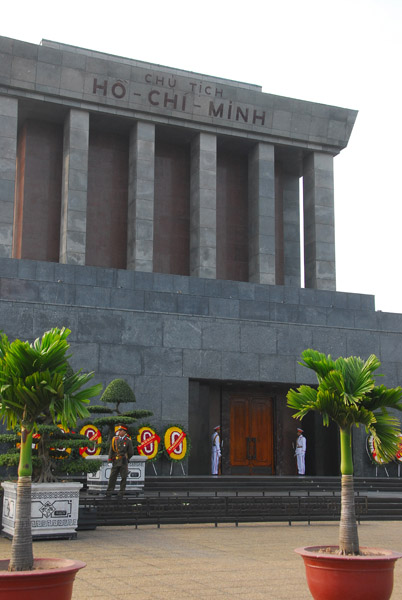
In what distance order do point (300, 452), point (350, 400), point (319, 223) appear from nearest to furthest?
point (350, 400) < point (300, 452) < point (319, 223)

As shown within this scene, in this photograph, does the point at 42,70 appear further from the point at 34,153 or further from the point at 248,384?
the point at 248,384

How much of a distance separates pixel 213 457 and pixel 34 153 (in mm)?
15610

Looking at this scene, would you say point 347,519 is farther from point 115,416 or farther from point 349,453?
point 115,416

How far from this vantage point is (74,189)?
3122cm

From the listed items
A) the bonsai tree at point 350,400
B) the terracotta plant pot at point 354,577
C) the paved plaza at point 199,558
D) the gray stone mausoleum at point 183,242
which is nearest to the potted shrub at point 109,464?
the gray stone mausoleum at point 183,242

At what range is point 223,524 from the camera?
1719cm

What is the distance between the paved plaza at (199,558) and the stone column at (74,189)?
16.4 metres

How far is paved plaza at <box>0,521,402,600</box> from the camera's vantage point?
915 cm

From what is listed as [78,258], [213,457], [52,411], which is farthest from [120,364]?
[52,411]

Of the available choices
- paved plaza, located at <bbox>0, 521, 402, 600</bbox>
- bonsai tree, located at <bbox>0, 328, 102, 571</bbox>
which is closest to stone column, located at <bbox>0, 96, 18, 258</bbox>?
paved plaza, located at <bbox>0, 521, 402, 600</bbox>

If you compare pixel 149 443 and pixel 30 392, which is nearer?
pixel 30 392

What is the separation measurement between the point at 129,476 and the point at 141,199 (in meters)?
14.9

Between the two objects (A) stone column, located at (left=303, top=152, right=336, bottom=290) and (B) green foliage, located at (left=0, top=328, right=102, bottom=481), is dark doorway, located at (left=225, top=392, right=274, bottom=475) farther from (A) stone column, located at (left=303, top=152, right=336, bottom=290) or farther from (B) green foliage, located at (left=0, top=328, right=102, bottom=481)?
(B) green foliage, located at (left=0, top=328, right=102, bottom=481)

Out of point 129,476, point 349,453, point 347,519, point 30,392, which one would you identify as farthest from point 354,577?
point 129,476
